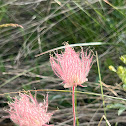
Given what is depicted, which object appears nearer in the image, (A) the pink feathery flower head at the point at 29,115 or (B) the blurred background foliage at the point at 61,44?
(A) the pink feathery flower head at the point at 29,115

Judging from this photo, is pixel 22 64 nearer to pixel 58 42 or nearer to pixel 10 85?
pixel 10 85

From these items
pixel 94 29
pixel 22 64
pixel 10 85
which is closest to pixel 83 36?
pixel 94 29

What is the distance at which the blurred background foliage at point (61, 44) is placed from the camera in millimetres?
1438

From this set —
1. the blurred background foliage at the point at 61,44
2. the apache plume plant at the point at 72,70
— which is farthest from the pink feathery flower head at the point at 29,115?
the blurred background foliage at the point at 61,44

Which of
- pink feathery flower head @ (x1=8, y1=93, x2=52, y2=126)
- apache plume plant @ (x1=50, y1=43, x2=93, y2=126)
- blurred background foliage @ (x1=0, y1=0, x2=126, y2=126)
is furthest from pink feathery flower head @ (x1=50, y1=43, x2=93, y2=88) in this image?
blurred background foliage @ (x1=0, y1=0, x2=126, y2=126)

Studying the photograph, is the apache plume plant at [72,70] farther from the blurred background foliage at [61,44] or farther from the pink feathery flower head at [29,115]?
the blurred background foliage at [61,44]

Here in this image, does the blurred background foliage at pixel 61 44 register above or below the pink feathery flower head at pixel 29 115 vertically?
above

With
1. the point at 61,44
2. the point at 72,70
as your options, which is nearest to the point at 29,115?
the point at 72,70

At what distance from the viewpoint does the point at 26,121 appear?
2.77ft

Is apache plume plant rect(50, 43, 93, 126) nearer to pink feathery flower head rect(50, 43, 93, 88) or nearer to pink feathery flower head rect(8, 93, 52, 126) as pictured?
pink feathery flower head rect(50, 43, 93, 88)

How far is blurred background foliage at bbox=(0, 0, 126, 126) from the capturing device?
1438 millimetres

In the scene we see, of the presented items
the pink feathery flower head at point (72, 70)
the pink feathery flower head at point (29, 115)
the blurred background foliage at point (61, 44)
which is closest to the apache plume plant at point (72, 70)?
the pink feathery flower head at point (72, 70)

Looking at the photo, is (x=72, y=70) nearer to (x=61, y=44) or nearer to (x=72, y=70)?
(x=72, y=70)

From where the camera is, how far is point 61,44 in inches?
67.1
